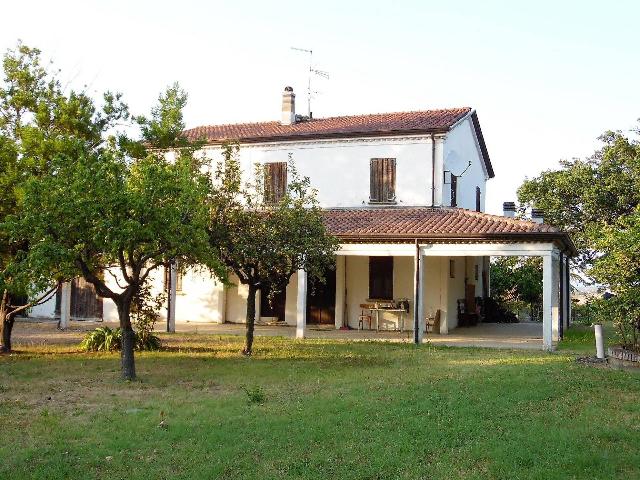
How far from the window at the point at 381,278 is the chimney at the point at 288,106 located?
22.7ft

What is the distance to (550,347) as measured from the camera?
1727cm

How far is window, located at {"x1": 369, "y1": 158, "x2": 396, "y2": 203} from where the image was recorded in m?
22.4

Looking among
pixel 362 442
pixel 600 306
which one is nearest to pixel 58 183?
pixel 362 442

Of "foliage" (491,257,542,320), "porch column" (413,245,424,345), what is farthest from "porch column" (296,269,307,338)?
"foliage" (491,257,542,320)

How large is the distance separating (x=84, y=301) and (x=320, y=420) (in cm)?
1948

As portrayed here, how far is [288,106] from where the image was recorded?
1021 inches

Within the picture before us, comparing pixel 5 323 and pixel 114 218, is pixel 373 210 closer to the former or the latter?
pixel 5 323

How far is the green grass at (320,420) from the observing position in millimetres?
6754

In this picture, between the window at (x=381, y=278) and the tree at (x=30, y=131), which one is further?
the window at (x=381, y=278)

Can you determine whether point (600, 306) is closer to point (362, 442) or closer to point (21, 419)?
point (362, 442)

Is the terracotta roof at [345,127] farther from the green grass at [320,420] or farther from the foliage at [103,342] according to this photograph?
the green grass at [320,420]

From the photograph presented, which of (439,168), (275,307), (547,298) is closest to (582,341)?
(547,298)

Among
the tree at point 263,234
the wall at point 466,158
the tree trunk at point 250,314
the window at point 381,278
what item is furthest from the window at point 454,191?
the tree trunk at point 250,314

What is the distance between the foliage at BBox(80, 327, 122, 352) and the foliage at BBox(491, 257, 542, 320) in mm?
18444
